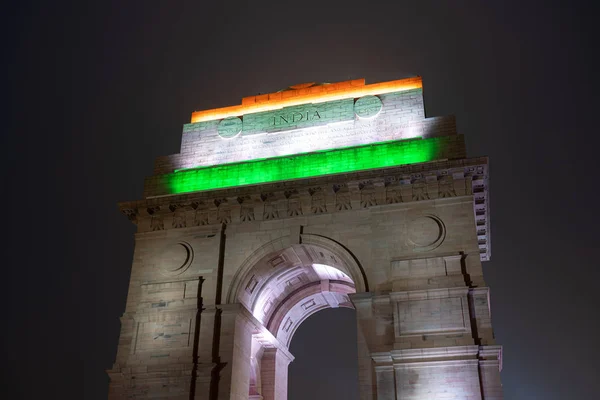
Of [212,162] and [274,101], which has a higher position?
[274,101]

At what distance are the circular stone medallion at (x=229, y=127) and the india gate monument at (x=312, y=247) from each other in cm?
7

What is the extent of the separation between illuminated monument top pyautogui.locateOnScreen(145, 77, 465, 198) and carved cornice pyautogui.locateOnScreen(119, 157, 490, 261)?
1.06 m

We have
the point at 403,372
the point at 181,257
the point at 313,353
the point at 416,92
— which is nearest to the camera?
the point at 403,372

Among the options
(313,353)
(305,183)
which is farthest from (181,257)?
(313,353)

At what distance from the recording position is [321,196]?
25.1 meters

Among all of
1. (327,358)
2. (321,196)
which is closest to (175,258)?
(321,196)

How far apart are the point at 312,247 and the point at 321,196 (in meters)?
2.06

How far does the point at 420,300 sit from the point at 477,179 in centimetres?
533

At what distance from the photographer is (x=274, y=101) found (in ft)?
96.9

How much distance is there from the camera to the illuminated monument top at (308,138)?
2580 centimetres

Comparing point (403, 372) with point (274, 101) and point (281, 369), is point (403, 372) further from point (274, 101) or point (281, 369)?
point (274, 101)

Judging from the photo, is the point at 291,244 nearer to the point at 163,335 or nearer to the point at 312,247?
the point at 312,247

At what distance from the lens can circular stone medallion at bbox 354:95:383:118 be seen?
27.3 meters

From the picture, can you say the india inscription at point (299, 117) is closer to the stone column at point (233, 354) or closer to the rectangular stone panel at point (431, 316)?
the stone column at point (233, 354)
